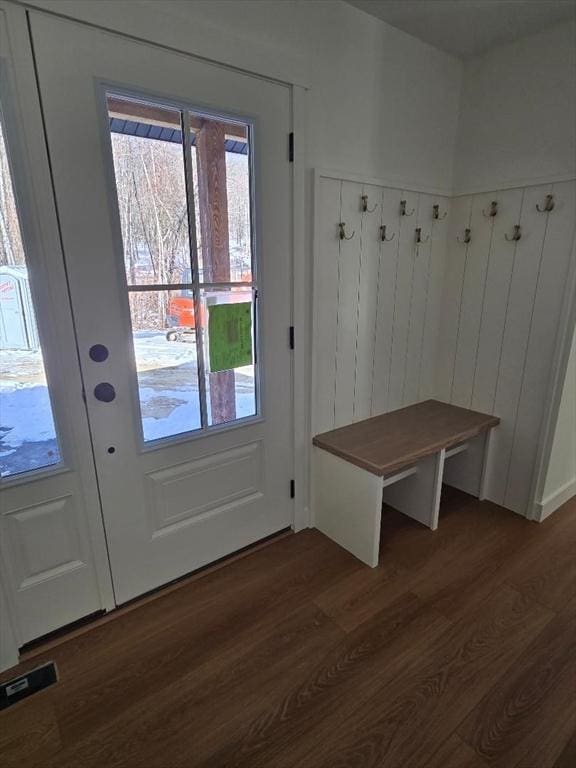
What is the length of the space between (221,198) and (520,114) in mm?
1622

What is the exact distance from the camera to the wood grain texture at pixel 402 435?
6.43 ft

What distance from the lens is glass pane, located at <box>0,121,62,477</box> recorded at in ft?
4.17

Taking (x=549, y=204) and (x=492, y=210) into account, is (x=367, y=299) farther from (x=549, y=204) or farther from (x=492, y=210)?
(x=549, y=204)

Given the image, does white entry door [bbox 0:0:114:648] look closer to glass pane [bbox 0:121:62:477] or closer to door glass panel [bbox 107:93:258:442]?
glass pane [bbox 0:121:62:477]

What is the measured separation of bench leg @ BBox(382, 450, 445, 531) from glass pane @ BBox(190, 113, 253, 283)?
4.45 ft

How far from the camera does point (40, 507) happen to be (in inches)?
58.3

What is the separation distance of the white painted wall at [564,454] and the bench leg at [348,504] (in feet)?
3.52

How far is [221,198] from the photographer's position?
5.42 ft

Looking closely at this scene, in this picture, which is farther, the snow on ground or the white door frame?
the snow on ground

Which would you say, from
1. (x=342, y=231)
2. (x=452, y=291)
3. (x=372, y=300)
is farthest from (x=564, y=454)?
(x=342, y=231)

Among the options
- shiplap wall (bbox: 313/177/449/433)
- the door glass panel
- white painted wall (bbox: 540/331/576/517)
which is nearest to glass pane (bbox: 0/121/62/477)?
the door glass panel

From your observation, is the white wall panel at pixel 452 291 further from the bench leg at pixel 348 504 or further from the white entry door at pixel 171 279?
the white entry door at pixel 171 279

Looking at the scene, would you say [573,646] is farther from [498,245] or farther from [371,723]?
[498,245]

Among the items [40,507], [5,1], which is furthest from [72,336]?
[5,1]
